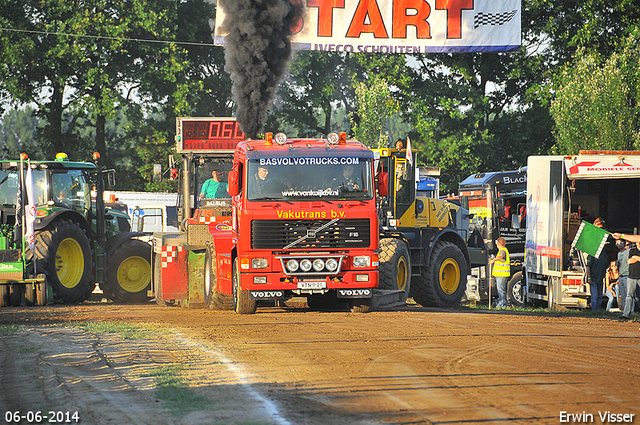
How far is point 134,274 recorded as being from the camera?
20953 mm

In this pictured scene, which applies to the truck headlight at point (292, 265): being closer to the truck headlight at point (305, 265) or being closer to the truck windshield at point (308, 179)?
the truck headlight at point (305, 265)

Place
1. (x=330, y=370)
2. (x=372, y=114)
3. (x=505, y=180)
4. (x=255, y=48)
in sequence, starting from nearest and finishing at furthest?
(x=330, y=370) < (x=255, y=48) < (x=505, y=180) < (x=372, y=114)

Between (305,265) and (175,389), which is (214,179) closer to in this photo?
(305,265)

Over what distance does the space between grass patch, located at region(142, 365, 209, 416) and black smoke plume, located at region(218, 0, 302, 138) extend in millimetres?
11032

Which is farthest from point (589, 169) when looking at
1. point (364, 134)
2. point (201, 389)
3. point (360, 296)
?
point (364, 134)

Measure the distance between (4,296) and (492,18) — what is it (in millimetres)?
23383

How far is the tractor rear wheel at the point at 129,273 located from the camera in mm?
20531

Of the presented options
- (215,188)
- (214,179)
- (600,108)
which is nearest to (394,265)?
(215,188)

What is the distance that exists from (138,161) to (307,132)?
36.0 feet

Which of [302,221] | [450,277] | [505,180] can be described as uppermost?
[505,180]

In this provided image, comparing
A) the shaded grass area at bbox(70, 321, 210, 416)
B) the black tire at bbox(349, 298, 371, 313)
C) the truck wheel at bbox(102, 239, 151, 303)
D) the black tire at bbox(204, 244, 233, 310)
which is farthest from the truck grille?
the truck wheel at bbox(102, 239, 151, 303)

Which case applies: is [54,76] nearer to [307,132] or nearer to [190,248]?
[307,132]

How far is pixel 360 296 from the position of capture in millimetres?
14539

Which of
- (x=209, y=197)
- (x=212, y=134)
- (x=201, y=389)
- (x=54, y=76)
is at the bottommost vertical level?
(x=201, y=389)
